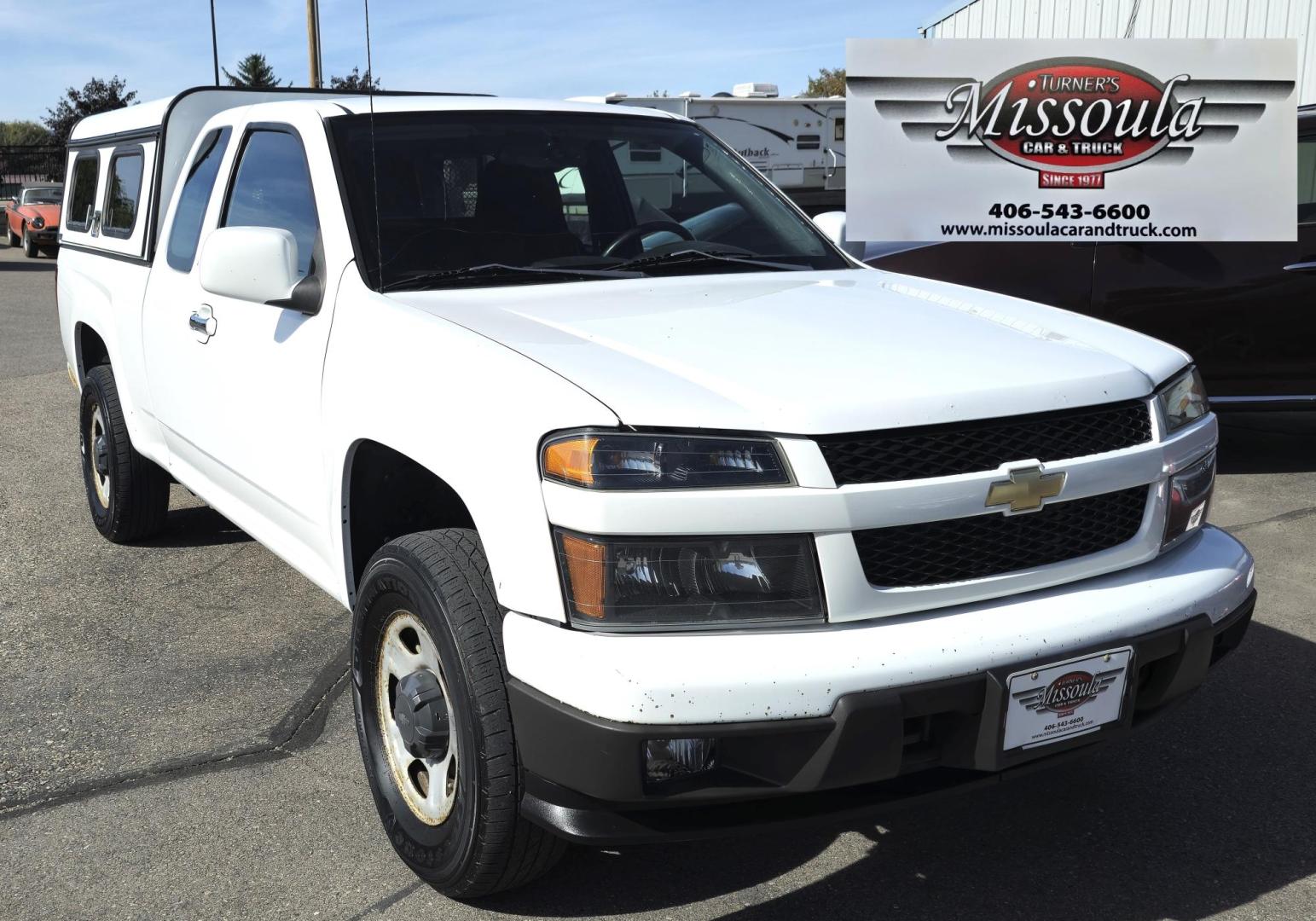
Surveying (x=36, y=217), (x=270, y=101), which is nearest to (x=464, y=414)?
(x=270, y=101)

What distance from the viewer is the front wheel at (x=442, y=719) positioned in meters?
2.42

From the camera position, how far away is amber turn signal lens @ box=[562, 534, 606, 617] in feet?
7.30

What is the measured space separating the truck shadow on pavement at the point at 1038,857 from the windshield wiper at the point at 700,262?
1519 millimetres

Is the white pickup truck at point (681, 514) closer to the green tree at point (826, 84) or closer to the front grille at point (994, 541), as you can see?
the front grille at point (994, 541)

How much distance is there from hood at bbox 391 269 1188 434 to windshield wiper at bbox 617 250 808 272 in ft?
0.45

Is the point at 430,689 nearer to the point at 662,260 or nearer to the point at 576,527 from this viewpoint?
the point at 576,527

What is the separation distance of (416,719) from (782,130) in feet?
57.8

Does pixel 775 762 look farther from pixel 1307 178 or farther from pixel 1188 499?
pixel 1307 178

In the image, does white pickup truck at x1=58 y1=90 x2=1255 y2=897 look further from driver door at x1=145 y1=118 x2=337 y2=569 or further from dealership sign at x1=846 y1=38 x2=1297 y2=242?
dealership sign at x1=846 y1=38 x2=1297 y2=242

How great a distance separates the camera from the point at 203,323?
3.94 metres

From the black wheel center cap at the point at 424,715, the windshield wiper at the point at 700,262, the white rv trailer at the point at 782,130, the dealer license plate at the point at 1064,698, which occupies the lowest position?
the black wheel center cap at the point at 424,715

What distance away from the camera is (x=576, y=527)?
222cm

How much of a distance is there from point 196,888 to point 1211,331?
17.8 ft

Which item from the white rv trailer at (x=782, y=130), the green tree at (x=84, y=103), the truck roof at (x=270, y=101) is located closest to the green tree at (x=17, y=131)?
the green tree at (x=84, y=103)
